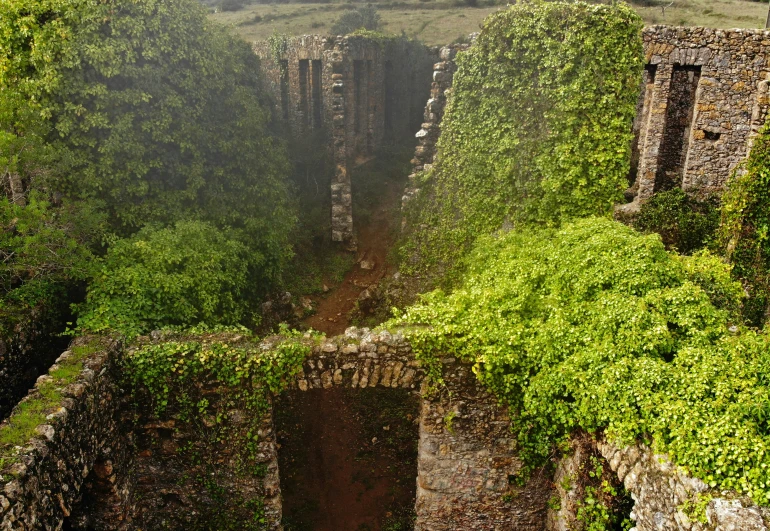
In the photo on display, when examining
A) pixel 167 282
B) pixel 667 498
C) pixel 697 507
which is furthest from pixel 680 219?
pixel 167 282

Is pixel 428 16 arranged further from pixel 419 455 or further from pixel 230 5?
pixel 419 455

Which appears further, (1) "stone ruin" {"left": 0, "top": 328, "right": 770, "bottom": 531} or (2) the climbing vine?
(2) the climbing vine

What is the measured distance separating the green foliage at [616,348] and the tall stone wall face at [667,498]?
0.42ft

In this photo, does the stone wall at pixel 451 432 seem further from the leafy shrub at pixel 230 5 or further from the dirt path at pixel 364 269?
the leafy shrub at pixel 230 5

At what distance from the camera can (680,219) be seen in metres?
12.4

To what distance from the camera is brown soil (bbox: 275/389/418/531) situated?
11.0 metres

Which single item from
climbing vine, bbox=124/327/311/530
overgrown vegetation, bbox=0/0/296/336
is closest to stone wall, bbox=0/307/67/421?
overgrown vegetation, bbox=0/0/296/336

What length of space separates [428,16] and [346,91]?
98.8 ft

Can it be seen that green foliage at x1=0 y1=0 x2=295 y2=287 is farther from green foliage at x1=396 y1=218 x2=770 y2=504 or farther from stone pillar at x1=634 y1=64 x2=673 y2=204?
stone pillar at x1=634 y1=64 x2=673 y2=204

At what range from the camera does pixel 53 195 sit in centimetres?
1175

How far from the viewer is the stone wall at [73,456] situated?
617cm

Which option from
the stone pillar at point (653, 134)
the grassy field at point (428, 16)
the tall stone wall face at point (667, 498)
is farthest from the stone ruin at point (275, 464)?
the grassy field at point (428, 16)

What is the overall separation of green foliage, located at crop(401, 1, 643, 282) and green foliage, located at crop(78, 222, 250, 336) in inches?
194

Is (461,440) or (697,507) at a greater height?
(697,507)
